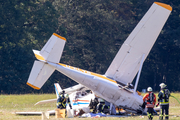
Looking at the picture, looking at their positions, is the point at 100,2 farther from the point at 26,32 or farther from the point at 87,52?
the point at 26,32

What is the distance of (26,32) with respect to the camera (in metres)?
42.2

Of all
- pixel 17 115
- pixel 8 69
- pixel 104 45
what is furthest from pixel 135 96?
pixel 104 45

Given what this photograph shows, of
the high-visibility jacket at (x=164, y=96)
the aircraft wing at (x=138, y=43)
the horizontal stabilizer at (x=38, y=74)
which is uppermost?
the aircraft wing at (x=138, y=43)

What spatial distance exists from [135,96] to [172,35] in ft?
105

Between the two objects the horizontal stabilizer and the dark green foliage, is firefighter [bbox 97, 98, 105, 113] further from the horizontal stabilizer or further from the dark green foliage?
the dark green foliage

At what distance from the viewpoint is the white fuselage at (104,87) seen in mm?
17469

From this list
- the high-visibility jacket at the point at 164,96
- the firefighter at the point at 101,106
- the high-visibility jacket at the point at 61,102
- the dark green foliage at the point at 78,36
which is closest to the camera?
the high-visibility jacket at the point at 164,96

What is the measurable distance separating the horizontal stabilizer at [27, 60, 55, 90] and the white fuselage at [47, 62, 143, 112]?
1.22 feet

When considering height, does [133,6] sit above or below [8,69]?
above

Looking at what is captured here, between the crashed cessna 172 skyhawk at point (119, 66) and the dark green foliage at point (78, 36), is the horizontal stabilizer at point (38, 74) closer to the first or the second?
the crashed cessna 172 skyhawk at point (119, 66)

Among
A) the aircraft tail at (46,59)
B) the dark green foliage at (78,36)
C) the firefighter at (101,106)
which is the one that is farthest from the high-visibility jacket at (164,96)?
the dark green foliage at (78,36)

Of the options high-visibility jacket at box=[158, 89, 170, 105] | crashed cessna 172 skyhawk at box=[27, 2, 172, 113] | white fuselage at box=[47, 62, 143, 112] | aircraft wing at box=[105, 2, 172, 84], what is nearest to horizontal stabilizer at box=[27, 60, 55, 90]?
crashed cessna 172 skyhawk at box=[27, 2, 172, 113]

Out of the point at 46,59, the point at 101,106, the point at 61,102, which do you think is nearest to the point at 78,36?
the point at 101,106

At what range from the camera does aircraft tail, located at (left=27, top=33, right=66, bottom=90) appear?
16922 mm
